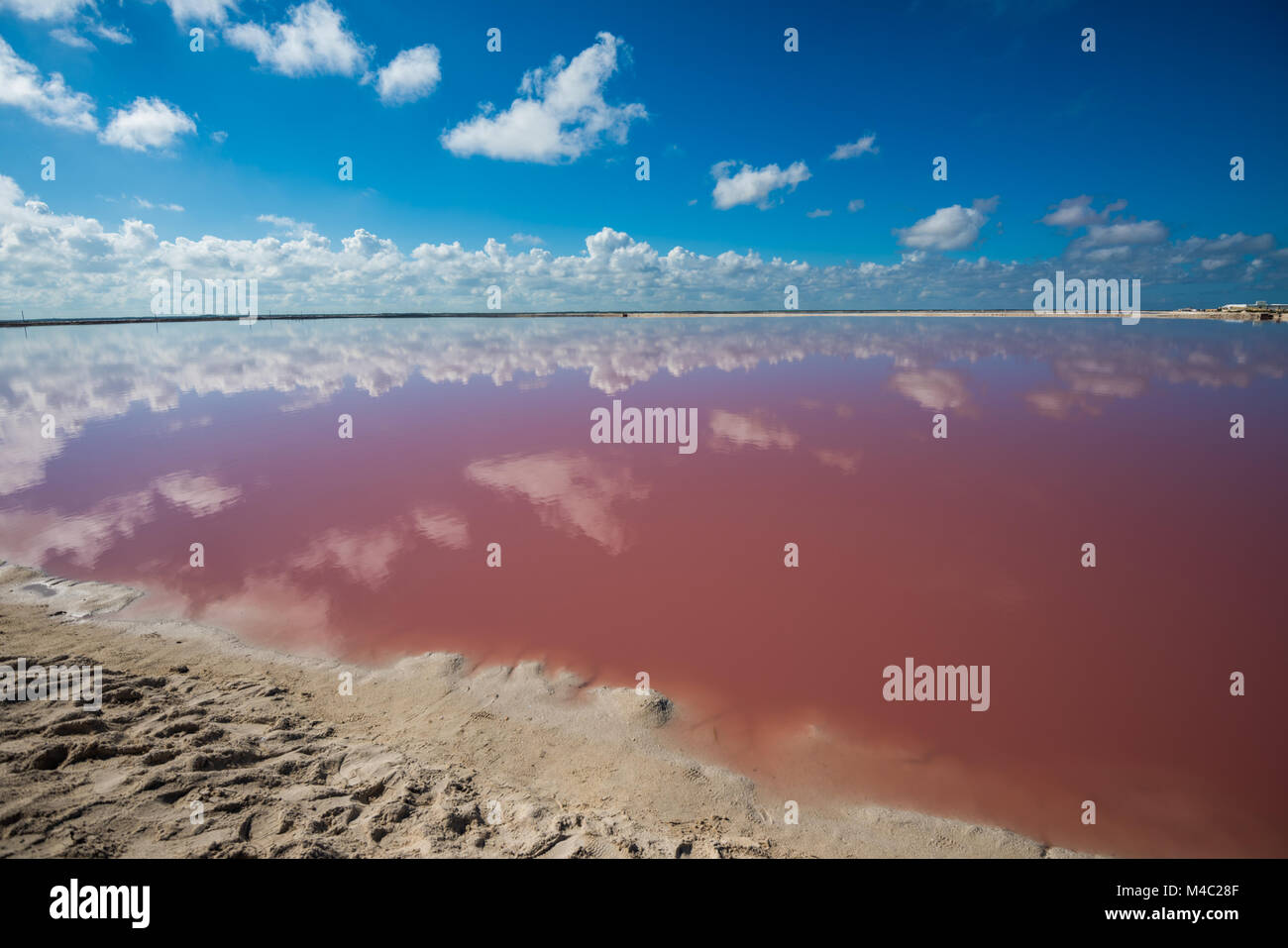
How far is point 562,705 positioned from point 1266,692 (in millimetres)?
7046

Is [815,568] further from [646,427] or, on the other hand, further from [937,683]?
[646,427]

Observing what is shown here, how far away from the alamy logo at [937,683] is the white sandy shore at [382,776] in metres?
1.56

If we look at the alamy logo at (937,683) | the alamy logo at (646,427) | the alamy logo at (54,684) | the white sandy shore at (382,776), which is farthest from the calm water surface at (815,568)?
the alamy logo at (54,684)

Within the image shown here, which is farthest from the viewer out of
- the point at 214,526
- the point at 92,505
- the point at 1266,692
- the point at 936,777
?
the point at 92,505

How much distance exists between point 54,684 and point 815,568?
868 centimetres

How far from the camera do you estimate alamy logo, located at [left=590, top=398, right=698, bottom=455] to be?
1463 cm

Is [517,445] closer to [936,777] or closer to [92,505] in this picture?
[92,505]

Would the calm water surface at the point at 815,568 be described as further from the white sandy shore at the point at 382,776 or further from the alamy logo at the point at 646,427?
the alamy logo at the point at 646,427

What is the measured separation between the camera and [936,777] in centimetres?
453
